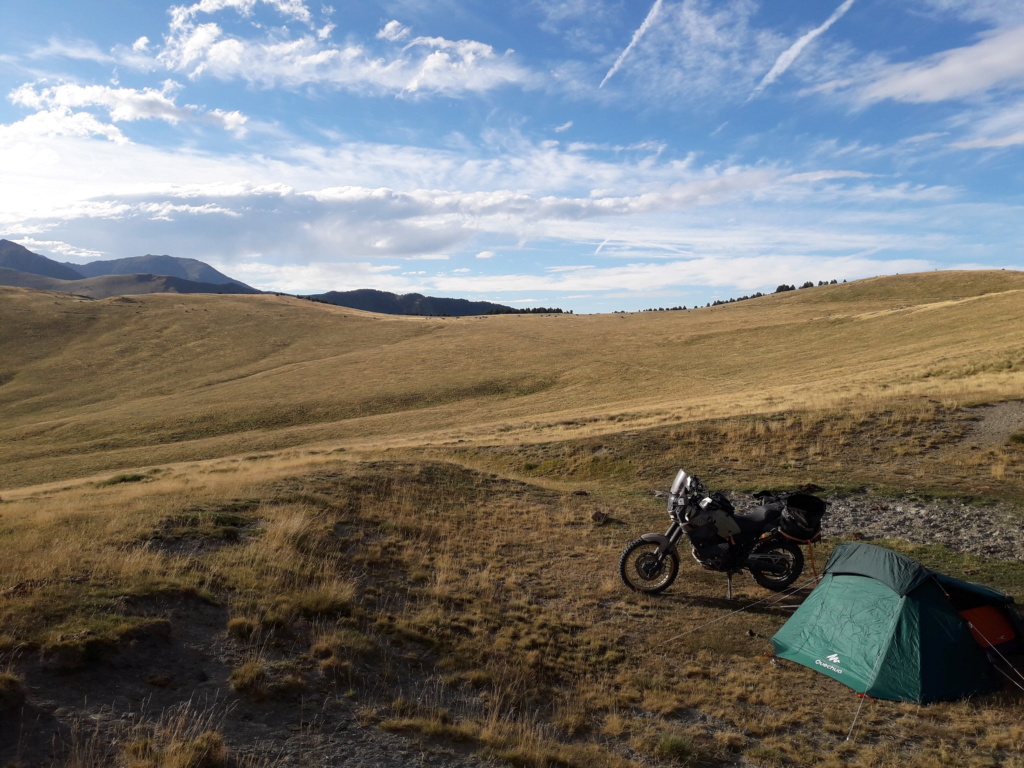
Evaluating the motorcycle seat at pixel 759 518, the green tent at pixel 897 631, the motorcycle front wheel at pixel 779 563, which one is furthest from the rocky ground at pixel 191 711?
the motorcycle front wheel at pixel 779 563

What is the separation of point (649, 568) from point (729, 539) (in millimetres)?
1473

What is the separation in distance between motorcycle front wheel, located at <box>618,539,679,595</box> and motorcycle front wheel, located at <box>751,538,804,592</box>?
1435 millimetres

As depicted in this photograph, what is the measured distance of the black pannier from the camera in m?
10.3

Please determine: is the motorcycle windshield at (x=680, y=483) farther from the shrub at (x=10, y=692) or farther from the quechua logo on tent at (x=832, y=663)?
the shrub at (x=10, y=692)

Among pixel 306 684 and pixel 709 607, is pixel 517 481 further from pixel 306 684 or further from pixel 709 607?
pixel 306 684

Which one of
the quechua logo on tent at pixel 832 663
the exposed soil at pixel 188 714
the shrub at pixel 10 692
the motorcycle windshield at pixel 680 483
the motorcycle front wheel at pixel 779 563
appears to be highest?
the motorcycle windshield at pixel 680 483

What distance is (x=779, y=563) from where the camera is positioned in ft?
35.2

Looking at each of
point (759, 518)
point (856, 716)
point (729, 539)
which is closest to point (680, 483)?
point (729, 539)

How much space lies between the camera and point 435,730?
620 cm

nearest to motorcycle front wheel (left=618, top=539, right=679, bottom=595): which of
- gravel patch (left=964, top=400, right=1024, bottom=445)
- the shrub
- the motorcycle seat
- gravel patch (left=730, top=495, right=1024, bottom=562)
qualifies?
the motorcycle seat

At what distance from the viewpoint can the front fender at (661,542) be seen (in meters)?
Result: 10.8

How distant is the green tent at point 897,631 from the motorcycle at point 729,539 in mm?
1547

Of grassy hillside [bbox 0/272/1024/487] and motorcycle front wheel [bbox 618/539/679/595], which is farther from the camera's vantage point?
grassy hillside [bbox 0/272/1024/487]

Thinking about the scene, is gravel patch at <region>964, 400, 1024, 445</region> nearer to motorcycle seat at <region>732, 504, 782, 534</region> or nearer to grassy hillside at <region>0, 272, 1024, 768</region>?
grassy hillside at <region>0, 272, 1024, 768</region>
